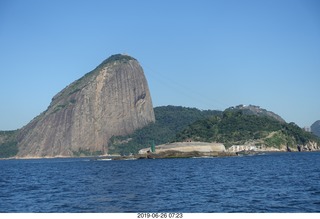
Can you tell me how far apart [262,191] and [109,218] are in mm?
25095

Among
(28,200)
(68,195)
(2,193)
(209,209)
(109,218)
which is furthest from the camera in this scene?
(2,193)

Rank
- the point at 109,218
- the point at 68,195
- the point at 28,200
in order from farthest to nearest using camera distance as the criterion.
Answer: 1. the point at 68,195
2. the point at 28,200
3. the point at 109,218

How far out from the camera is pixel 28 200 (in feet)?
134

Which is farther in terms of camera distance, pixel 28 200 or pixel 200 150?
pixel 200 150

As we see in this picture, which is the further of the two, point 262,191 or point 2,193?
point 2,193

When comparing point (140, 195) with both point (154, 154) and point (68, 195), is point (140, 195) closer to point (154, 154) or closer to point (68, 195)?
point (68, 195)

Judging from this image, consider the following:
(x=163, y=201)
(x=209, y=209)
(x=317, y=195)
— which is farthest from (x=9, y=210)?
(x=317, y=195)

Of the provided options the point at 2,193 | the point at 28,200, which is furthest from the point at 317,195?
the point at 2,193

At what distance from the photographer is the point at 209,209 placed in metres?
33.5

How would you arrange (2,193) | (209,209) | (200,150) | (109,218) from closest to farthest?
(109,218) → (209,209) → (2,193) → (200,150)

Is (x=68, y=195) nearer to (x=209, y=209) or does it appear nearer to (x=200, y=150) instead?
(x=209, y=209)

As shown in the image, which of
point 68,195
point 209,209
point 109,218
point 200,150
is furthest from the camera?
point 200,150

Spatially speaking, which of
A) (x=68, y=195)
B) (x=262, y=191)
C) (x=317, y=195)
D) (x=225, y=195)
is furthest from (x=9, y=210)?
(x=317, y=195)

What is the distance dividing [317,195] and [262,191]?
5.24 meters
